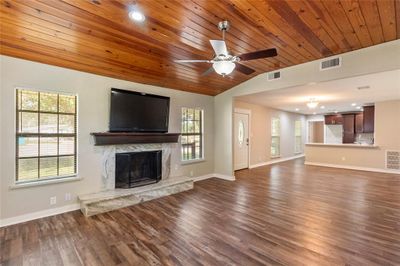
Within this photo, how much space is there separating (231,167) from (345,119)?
23.5ft

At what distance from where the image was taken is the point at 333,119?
1009cm

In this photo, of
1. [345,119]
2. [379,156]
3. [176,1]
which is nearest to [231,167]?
[176,1]

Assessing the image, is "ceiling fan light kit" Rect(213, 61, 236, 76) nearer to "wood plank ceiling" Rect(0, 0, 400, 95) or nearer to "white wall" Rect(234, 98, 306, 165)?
"wood plank ceiling" Rect(0, 0, 400, 95)

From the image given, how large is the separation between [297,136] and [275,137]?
2.59 m

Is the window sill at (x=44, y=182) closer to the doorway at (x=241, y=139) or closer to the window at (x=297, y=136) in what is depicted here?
the doorway at (x=241, y=139)

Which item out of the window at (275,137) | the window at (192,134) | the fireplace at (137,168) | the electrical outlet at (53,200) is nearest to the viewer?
the electrical outlet at (53,200)

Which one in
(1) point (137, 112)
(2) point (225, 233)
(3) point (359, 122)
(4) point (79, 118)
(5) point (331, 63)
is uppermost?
(5) point (331, 63)

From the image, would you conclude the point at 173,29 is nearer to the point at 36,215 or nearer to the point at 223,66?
the point at 223,66

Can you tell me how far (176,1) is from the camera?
2.23 metres

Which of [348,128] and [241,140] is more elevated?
[348,128]

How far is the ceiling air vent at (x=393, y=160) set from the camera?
672 cm

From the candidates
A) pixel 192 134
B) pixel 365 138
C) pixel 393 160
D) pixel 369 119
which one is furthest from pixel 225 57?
pixel 365 138

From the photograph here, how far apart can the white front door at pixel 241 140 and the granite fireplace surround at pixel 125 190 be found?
107 inches

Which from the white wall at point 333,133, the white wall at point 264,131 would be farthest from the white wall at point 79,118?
the white wall at point 333,133
